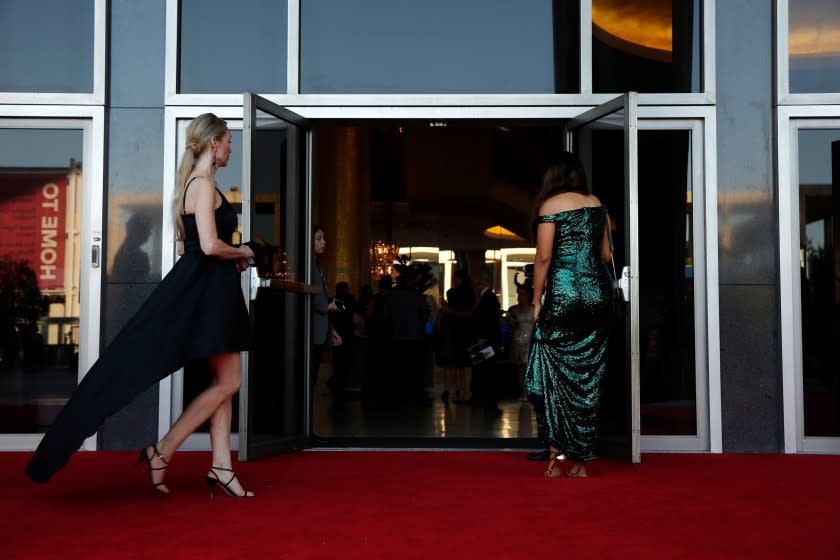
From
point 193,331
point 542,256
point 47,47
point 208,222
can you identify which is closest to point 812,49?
point 542,256

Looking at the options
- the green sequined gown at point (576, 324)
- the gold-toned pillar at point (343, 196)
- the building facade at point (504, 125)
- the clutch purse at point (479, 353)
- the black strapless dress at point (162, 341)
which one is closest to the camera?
the black strapless dress at point (162, 341)

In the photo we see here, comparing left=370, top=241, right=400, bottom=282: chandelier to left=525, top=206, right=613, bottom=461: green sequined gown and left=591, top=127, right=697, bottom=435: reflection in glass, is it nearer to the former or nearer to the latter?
left=591, top=127, right=697, bottom=435: reflection in glass

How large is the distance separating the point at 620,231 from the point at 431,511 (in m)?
2.56

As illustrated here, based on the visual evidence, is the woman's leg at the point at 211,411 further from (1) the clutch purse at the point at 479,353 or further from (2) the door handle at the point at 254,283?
(1) the clutch purse at the point at 479,353

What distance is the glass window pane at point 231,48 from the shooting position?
6.56 meters

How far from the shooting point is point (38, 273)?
21.3 feet

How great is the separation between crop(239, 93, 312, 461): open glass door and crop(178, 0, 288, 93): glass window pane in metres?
0.45

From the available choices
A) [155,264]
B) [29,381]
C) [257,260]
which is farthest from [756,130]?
[29,381]

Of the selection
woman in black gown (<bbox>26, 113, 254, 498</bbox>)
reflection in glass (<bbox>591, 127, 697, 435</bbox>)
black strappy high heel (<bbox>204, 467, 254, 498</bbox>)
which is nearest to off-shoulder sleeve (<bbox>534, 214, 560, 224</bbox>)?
reflection in glass (<bbox>591, 127, 697, 435</bbox>)

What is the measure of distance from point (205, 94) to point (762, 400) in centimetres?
404

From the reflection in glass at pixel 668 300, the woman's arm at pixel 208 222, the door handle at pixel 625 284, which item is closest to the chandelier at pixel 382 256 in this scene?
the reflection in glass at pixel 668 300

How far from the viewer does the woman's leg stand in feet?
14.7

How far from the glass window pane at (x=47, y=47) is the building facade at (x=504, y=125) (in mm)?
14

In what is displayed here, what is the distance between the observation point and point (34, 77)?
656 cm
